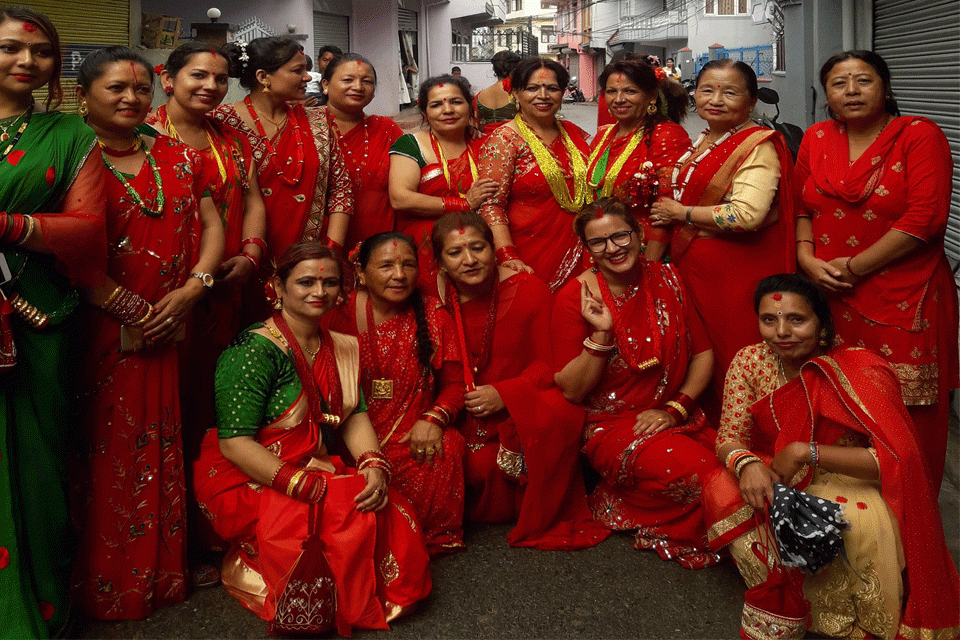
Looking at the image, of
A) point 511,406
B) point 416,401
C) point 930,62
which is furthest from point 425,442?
point 930,62

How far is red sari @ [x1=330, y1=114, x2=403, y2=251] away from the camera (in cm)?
412

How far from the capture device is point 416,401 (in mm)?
3383

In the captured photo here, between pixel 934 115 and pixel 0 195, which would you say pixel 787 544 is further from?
pixel 934 115

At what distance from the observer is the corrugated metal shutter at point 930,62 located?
541cm

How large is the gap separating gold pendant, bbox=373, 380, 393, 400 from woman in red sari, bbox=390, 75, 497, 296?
2.28 feet

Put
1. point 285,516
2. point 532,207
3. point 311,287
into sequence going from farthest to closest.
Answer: point 532,207 → point 311,287 → point 285,516

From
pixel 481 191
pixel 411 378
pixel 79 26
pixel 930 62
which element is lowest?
pixel 411 378

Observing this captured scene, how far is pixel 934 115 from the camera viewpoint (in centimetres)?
579

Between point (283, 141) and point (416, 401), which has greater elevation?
point (283, 141)

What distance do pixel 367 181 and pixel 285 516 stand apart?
194cm

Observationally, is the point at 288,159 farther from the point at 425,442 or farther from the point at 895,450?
the point at 895,450

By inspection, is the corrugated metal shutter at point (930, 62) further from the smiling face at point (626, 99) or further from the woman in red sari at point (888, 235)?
the smiling face at point (626, 99)

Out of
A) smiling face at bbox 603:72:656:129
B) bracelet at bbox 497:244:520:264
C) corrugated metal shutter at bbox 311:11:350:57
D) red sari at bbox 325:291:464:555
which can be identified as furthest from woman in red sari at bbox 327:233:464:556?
corrugated metal shutter at bbox 311:11:350:57

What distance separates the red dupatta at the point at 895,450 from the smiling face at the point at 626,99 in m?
1.61
